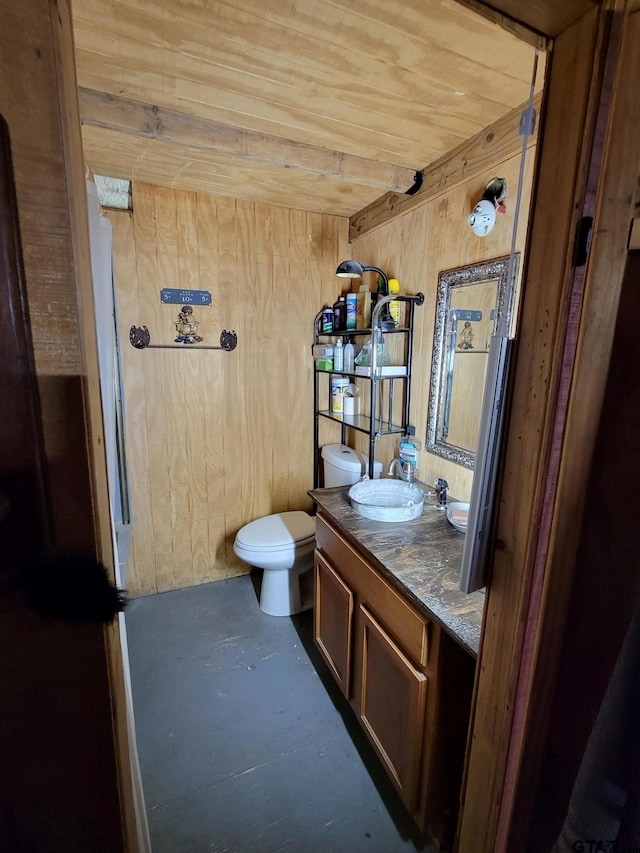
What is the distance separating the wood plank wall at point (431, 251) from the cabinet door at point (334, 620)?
62 centimetres

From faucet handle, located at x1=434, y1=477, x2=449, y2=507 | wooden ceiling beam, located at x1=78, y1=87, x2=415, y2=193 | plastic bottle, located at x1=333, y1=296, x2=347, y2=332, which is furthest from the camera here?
plastic bottle, located at x1=333, y1=296, x2=347, y2=332

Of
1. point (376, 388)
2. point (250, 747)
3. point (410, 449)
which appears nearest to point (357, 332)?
point (376, 388)

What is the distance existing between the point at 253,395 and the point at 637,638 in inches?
80.8

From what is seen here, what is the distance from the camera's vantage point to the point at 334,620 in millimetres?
1552

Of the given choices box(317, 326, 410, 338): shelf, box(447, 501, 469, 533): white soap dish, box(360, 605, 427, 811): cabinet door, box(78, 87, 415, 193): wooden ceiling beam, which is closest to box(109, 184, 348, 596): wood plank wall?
box(317, 326, 410, 338): shelf

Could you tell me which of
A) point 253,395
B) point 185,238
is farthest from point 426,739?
point 185,238

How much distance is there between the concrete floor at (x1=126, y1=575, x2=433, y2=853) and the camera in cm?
120

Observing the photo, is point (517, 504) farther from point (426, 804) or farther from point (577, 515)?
point (426, 804)

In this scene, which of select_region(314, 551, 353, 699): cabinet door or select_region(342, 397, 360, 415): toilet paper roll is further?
select_region(342, 397, 360, 415): toilet paper roll

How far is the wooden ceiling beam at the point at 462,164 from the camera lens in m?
1.29

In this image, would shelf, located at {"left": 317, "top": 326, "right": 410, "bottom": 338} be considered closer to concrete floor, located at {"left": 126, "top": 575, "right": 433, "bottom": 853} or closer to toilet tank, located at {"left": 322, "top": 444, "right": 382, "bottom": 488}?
toilet tank, located at {"left": 322, "top": 444, "right": 382, "bottom": 488}

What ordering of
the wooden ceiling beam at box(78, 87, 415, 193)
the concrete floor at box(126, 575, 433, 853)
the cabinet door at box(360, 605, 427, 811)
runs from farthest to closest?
the wooden ceiling beam at box(78, 87, 415, 193)
the concrete floor at box(126, 575, 433, 853)
the cabinet door at box(360, 605, 427, 811)

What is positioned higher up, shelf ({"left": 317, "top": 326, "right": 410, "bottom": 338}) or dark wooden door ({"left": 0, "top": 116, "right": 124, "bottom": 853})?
shelf ({"left": 317, "top": 326, "right": 410, "bottom": 338})

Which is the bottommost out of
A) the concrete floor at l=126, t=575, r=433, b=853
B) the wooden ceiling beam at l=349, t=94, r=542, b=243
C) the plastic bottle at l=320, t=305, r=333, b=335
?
the concrete floor at l=126, t=575, r=433, b=853
